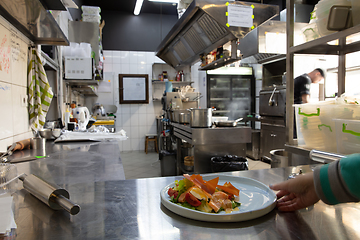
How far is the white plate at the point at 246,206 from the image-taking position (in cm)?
56

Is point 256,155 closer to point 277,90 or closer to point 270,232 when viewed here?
point 277,90

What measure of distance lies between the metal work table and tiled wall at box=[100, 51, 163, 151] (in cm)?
364

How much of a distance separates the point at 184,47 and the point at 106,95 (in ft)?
10.9

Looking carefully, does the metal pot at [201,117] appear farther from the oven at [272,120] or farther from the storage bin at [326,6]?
the oven at [272,120]

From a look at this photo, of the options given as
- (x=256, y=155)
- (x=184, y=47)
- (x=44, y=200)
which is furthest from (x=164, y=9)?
(x=44, y=200)

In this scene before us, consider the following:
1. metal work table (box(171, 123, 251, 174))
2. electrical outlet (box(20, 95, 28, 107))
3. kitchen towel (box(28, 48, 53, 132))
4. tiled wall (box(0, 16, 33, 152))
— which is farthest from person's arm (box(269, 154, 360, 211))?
metal work table (box(171, 123, 251, 174))

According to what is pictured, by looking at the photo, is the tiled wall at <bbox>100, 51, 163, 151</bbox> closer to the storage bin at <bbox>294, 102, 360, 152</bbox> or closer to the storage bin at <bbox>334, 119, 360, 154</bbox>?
the storage bin at <bbox>294, 102, 360, 152</bbox>

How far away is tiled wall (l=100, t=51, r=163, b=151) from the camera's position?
6387mm

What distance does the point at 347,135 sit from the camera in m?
0.98

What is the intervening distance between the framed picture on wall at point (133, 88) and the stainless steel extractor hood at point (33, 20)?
4.17 meters

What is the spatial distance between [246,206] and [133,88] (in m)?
6.14

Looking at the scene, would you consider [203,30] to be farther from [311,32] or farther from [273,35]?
[273,35]

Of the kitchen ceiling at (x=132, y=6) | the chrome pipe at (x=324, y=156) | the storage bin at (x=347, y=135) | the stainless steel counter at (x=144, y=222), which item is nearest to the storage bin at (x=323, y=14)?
the storage bin at (x=347, y=135)

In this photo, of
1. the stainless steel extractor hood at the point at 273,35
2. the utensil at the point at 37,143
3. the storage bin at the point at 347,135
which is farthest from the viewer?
the stainless steel extractor hood at the point at 273,35
